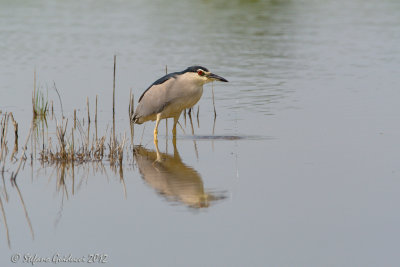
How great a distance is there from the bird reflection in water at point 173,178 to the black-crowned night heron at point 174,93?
2.57 feet

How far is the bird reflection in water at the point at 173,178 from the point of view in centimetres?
766

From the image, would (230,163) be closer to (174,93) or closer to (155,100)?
(174,93)

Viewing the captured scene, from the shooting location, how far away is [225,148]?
10062 mm

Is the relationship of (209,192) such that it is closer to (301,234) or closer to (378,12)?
(301,234)

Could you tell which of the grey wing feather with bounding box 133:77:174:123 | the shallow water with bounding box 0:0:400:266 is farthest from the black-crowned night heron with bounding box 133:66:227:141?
the shallow water with bounding box 0:0:400:266

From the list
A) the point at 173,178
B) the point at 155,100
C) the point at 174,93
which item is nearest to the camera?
the point at 173,178

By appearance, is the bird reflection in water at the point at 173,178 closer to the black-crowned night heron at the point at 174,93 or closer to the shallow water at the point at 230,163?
the shallow water at the point at 230,163

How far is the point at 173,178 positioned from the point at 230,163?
2.87 ft

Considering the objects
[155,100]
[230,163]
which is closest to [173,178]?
[230,163]

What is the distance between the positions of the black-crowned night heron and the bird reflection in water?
2.57ft

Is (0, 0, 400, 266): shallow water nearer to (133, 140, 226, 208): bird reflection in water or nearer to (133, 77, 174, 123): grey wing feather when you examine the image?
(133, 140, 226, 208): bird reflection in water

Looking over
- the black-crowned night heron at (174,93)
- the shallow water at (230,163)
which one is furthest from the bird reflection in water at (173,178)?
the black-crowned night heron at (174,93)

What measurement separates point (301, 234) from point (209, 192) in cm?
150

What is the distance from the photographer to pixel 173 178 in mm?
8562
